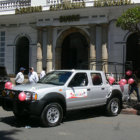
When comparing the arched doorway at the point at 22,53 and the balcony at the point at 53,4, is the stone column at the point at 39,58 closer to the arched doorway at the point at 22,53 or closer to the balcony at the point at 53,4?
the arched doorway at the point at 22,53

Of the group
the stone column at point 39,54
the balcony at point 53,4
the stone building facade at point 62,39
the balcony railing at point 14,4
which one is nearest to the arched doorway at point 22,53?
the stone building facade at point 62,39

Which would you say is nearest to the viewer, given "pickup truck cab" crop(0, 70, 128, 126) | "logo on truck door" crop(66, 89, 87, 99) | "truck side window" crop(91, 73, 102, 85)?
"pickup truck cab" crop(0, 70, 128, 126)

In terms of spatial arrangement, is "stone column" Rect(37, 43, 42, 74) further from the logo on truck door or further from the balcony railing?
the logo on truck door

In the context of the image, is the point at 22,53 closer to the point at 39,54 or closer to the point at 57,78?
the point at 39,54

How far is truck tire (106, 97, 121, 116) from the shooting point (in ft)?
28.9

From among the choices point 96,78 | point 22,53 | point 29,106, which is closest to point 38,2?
point 22,53

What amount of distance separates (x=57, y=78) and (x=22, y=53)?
12648 millimetres

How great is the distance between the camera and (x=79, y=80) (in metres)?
8.04

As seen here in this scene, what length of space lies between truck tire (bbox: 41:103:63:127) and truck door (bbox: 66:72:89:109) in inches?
15.8

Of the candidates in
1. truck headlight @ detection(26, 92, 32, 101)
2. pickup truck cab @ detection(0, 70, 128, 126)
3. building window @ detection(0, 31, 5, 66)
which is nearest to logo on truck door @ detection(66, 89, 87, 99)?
pickup truck cab @ detection(0, 70, 128, 126)

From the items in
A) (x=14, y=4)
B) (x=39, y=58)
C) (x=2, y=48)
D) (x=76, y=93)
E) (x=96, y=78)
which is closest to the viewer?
(x=76, y=93)

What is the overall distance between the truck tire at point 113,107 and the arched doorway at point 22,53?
11.8m

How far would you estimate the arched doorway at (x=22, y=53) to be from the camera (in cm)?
1972

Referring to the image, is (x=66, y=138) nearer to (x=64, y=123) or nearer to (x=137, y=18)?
(x=64, y=123)
